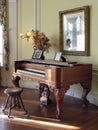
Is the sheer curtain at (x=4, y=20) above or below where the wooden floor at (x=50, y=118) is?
above

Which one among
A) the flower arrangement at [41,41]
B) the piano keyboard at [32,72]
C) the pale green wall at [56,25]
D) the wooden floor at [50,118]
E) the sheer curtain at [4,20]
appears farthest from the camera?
the sheer curtain at [4,20]

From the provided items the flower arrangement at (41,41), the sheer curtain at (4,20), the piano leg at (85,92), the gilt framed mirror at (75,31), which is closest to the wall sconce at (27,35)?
the flower arrangement at (41,41)

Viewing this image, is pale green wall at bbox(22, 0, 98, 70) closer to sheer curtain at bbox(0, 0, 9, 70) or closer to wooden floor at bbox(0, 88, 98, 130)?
sheer curtain at bbox(0, 0, 9, 70)

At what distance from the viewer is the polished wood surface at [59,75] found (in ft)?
12.3

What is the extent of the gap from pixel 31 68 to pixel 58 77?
117 cm

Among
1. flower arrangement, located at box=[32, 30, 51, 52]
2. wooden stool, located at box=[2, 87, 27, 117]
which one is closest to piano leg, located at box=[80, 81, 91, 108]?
wooden stool, located at box=[2, 87, 27, 117]

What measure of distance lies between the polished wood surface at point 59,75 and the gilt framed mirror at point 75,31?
27.1 inches

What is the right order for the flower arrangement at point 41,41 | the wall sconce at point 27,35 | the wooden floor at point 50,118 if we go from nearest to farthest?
the wooden floor at point 50,118, the flower arrangement at point 41,41, the wall sconce at point 27,35

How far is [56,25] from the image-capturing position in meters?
5.35

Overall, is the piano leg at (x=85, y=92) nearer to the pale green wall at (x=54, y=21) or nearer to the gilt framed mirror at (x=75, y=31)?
the pale green wall at (x=54, y=21)

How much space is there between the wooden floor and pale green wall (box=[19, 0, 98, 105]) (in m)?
0.52

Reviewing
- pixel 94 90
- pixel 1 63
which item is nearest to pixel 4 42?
pixel 1 63

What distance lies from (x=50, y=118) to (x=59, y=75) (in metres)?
0.73

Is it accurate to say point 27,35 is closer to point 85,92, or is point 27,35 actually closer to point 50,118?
point 85,92
